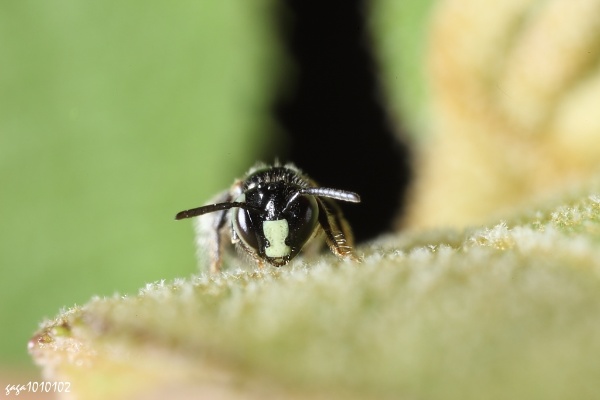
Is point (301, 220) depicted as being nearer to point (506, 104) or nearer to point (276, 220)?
point (276, 220)

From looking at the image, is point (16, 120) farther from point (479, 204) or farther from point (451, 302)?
point (451, 302)

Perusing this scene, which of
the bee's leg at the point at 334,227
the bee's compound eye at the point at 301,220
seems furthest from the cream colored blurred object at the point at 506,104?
the bee's compound eye at the point at 301,220

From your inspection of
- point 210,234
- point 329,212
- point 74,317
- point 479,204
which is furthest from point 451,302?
point 479,204

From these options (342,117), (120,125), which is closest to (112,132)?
(120,125)

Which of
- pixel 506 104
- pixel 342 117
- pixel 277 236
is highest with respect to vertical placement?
pixel 342 117

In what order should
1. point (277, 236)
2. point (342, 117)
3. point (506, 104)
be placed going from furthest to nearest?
point (342, 117) < point (506, 104) < point (277, 236)

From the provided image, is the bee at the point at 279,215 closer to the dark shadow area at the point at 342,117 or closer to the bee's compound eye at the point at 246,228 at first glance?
the bee's compound eye at the point at 246,228
